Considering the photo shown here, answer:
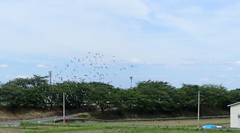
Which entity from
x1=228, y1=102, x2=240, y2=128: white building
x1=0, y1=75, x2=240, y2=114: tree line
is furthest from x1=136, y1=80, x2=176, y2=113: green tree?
x1=228, y1=102, x2=240, y2=128: white building

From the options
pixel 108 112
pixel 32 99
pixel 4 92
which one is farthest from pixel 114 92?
pixel 4 92

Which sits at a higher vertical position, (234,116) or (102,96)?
(102,96)

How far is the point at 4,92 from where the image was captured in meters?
55.3

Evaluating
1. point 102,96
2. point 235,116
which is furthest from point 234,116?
point 102,96

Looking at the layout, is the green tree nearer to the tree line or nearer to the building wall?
the tree line

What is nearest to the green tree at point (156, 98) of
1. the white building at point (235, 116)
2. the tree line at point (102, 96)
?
the tree line at point (102, 96)

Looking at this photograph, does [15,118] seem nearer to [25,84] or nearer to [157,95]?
[25,84]

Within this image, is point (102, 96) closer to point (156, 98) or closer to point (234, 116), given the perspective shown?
point (156, 98)

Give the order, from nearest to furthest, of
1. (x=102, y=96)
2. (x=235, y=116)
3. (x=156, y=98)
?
(x=235, y=116) → (x=102, y=96) → (x=156, y=98)

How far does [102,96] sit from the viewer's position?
2308 inches

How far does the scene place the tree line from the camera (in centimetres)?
5650

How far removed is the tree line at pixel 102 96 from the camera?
56.5 metres

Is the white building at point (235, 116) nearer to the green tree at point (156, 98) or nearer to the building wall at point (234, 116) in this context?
the building wall at point (234, 116)

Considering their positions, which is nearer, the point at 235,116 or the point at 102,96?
Answer: the point at 235,116
